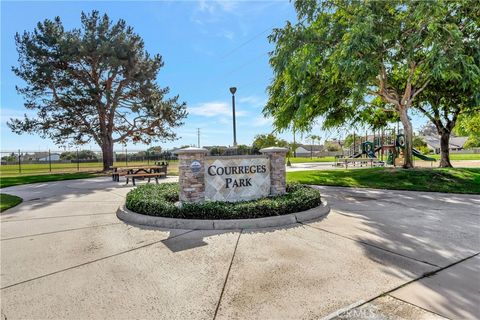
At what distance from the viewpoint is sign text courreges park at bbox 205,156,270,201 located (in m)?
6.36

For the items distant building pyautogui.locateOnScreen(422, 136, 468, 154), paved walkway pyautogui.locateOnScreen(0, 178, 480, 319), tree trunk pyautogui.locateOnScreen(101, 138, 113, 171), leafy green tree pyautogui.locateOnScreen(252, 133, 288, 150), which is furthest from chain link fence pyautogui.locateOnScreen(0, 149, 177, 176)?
distant building pyautogui.locateOnScreen(422, 136, 468, 154)

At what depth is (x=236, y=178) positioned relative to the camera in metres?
6.62

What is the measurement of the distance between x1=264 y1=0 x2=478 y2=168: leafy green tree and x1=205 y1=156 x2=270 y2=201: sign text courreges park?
196 inches

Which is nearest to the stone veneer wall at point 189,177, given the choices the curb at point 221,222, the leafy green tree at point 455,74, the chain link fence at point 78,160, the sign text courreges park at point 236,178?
the sign text courreges park at point 236,178

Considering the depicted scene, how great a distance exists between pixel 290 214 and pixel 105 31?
71.0 ft

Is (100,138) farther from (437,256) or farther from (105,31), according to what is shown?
(437,256)

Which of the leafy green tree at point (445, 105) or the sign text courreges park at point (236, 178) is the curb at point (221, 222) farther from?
the leafy green tree at point (445, 105)

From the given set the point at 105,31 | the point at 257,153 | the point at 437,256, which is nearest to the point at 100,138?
the point at 105,31

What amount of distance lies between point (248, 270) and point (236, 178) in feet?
11.5

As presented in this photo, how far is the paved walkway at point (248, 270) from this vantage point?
8.18ft

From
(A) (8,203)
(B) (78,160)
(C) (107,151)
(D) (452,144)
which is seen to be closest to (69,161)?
(B) (78,160)

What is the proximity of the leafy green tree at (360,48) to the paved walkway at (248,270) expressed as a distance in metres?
5.85

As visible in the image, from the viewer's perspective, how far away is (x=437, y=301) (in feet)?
8.29

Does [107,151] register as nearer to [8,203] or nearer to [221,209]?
[8,203]
